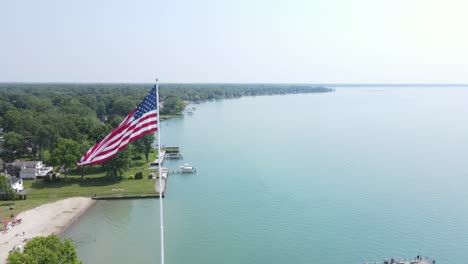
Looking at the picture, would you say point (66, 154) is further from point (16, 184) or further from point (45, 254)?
point (45, 254)

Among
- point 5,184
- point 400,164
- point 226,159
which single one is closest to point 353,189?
point 400,164

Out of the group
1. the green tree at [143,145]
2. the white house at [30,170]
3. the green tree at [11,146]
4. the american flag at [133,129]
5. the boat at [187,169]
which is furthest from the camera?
the green tree at [143,145]

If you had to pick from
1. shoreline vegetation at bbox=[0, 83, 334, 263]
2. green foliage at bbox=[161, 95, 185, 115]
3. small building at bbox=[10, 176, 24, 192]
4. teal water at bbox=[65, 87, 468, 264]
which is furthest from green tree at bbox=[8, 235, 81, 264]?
green foliage at bbox=[161, 95, 185, 115]

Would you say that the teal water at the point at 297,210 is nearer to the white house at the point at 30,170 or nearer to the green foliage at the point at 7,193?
the green foliage at the point at 7,193

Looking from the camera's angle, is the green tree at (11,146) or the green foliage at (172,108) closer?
the green tree at (11,146)

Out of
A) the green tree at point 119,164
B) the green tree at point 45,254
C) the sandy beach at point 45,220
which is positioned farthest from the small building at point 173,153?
the green tree at point 45,254
